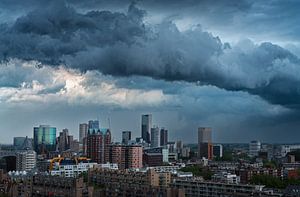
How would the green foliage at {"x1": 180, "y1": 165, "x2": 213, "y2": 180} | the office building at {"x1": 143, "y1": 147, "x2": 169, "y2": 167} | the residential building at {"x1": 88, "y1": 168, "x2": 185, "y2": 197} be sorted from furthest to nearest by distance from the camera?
the office building at {"x1": 143, "y1": 147, "x2": 169, "y2": 167}, the green foliage at {"x1": 180, "y1": 165, "x2": 213, "y2": 180}, the residential building at {"x1": 88, "y1": 168, "x2": 185, "y2": 197}

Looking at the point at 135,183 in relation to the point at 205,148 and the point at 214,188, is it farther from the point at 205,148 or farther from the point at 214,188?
the point at 205,148

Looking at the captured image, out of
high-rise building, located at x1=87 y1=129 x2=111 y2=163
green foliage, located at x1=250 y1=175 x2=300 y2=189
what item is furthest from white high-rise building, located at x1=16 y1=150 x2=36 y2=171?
green foliage, located at x1=250 y1=175 x2=300 y2=189

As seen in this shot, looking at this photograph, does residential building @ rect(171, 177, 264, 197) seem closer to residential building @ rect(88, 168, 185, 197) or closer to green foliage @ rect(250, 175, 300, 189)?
residential building @ rect(88, 168, 185, 197)

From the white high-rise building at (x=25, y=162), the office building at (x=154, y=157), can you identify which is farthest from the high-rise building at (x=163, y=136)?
the white high-rise building at (x=25, y=162)

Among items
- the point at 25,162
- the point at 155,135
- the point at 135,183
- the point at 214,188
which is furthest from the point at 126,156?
the point at 155,135

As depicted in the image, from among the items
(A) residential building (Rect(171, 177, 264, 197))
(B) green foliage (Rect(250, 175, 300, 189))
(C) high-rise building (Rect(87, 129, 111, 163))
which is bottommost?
(B) green foliage (Rect(250, 175, 300, 189))

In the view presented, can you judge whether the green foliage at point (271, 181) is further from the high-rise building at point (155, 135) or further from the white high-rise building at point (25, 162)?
the high-rise building at point (155, 135)
